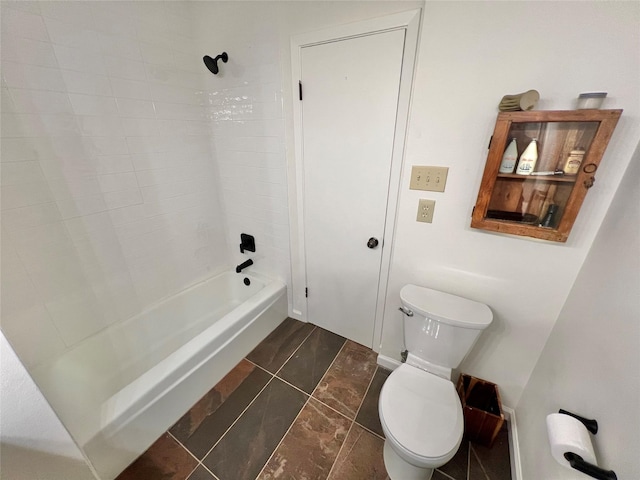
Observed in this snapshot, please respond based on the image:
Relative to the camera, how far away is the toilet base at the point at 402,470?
106cm

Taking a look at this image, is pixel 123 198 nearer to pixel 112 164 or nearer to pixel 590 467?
pixel 112 164

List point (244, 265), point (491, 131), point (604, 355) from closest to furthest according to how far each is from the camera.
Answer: point (604, 355) → point (491, 131) → point (244, 265)

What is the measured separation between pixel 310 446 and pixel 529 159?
1.67 metres

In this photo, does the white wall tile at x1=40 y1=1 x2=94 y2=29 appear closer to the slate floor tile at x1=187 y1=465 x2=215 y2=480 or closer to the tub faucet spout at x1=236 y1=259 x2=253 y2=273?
the tub faucet spout at x1=236 y1=259 x2=253 y2=273

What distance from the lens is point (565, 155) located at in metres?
0.91

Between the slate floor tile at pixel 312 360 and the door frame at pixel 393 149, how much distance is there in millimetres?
260

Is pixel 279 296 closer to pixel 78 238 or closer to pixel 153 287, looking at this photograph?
pixel 153 287

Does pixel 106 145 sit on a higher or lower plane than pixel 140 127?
lower

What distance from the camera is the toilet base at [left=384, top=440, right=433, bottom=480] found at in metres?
1.06

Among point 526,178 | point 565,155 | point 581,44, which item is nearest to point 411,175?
point 526,178

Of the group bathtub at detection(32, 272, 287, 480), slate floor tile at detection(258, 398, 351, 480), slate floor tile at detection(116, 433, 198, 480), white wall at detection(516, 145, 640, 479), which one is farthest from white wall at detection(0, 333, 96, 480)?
white wall at detection(516, 145, 640, 479)

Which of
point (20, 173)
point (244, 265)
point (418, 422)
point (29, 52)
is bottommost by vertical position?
point (418, 422)

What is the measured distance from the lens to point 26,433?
1.93 ft

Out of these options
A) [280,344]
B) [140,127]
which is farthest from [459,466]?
[140,127]
